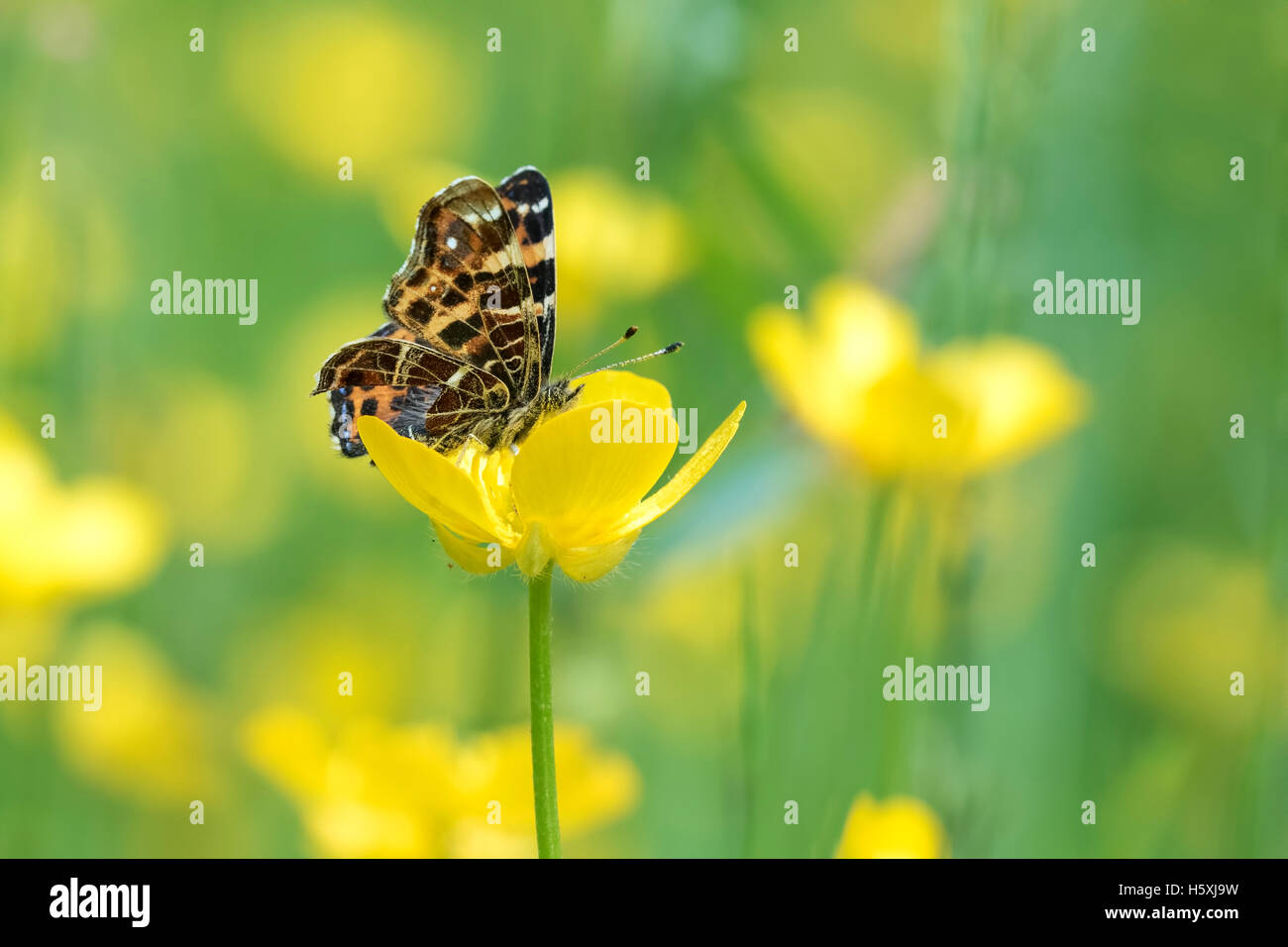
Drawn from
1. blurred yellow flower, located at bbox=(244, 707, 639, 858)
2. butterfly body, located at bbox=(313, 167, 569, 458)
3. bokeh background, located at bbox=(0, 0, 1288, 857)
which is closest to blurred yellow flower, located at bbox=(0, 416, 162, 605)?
bokeh background, located at bbox=(0, 0, 1288, 857)

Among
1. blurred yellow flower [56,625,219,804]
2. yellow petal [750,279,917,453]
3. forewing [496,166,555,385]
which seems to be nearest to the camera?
forewing [496,166,555,385]

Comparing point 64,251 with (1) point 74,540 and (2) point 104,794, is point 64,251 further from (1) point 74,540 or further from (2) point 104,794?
(2) point 104,794

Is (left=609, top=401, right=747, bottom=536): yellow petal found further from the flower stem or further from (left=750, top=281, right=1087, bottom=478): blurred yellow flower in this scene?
(left=750, top=281, right=1087, bottom=478): blurred yellow flower

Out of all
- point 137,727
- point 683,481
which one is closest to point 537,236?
point 683,481

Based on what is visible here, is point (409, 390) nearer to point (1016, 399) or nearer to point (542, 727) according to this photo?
point (542, 727)
